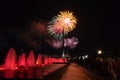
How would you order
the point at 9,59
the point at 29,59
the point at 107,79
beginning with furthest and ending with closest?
the point at 29,59, the point at 9,59, the point at 107,79

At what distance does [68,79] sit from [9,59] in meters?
6.86

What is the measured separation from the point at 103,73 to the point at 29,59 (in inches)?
646

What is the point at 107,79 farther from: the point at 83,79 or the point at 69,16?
the point at 69,16

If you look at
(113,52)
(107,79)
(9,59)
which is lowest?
(107,79)

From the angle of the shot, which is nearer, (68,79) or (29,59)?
(68,79)

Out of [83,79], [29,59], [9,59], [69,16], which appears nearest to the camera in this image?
[83,79]

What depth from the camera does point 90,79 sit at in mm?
20219

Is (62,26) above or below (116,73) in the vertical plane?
above

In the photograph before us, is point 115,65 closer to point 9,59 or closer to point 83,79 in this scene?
point 83,79

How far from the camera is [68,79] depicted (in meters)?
19.8

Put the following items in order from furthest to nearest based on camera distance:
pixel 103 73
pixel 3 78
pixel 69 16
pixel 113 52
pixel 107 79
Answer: pixel 113 52, pixel 69 16, pixel 103 73, pixel 107 79, pixel 3 78

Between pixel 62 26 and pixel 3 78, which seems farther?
pixel 62 26

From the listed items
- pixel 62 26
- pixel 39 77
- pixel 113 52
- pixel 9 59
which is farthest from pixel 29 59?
pixel 113 52

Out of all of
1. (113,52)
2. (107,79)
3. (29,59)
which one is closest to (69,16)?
(29,59)
